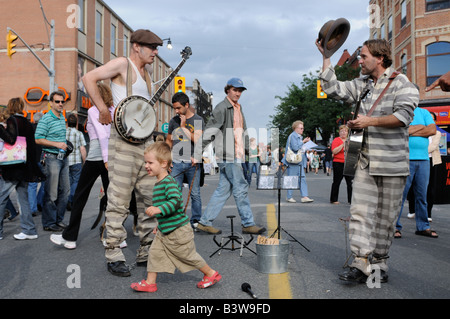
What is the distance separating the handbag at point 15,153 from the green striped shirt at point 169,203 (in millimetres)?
3395

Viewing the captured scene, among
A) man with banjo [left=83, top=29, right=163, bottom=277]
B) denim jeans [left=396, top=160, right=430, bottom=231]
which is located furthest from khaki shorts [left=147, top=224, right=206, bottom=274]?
denim jeans [left=396, top=160, right=430, bottom=231]

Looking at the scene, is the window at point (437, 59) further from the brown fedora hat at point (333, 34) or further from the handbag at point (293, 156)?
the brown fedora hat at point (333, 34)

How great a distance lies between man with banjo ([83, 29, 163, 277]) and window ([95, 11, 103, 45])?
32.2 meters

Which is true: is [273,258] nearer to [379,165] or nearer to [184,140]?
[379,165]

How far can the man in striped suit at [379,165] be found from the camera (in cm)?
371

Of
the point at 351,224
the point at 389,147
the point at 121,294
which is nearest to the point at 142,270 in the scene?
the point at 121,294

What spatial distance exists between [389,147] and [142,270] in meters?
2.56

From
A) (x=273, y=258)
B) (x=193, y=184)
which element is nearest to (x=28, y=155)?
(x=193, y=184)

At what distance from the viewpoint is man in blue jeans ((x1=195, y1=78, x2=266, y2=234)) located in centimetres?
625

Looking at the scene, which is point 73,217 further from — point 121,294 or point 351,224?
point 351,224

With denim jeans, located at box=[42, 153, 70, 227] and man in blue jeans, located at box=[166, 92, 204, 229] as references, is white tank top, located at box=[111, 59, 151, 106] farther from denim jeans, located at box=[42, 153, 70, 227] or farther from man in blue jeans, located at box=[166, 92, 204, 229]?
denim jeans, located at box=[42, 153, 70, 227]

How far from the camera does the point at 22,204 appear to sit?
6098 mm

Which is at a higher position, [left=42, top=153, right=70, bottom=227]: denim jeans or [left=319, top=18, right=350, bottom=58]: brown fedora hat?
[left=319, top=18, right=350, bottom=58]: brown fedora hat

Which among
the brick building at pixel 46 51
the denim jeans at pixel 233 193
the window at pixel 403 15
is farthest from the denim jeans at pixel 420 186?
the window at pixel 403 15
